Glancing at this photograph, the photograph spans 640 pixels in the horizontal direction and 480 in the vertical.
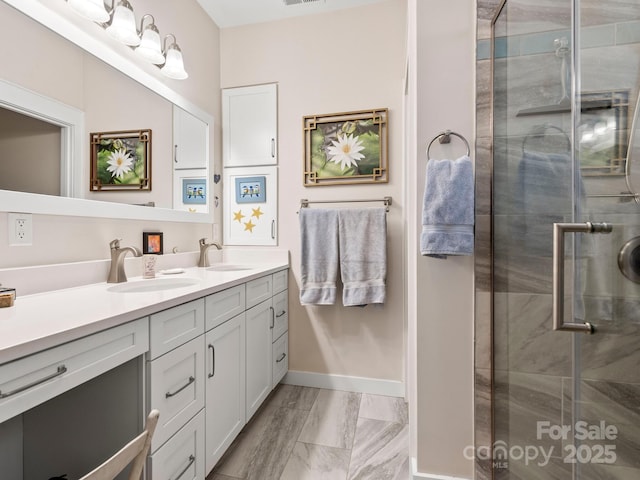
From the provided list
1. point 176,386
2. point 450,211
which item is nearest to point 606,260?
point 450,211

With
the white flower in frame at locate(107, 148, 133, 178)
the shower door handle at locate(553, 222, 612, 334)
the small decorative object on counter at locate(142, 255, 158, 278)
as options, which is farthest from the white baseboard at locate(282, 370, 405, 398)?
the white flower in frame at locate(107, 148, 133, 178)

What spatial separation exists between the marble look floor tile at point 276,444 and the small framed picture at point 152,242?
1.14 m

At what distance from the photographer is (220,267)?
2068mm

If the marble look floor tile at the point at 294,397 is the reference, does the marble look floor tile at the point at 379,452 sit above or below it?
below

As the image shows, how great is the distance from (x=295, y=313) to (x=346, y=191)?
923mm

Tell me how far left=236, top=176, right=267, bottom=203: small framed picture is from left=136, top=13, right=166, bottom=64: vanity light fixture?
0.88 meters

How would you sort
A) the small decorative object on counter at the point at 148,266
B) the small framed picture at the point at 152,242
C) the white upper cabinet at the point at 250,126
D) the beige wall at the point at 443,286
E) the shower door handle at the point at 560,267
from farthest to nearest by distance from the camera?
the white upper cabinet at the point at 250,126 < the small framed picture at the point at 152,242 < the small decorative object on counter at the point at 148,266 < the beige wall at the point at 443,286 < the shower door handle at the point at 560,267

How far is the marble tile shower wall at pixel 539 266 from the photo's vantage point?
2.83ft

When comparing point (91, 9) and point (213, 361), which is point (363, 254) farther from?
point (91, 9)

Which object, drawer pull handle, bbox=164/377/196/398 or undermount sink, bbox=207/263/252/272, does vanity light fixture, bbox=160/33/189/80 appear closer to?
undermount sink, bbox=207/263/252/272

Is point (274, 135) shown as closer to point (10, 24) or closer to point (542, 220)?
point (10, 24)

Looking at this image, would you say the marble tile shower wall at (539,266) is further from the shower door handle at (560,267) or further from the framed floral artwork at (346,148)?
the framed floral artwork at (346,148)

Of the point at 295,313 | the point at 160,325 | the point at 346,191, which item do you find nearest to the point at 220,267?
the point at 295,313

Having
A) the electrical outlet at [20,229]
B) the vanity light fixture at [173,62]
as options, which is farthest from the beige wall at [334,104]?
the electrical outlet at [20,229]
